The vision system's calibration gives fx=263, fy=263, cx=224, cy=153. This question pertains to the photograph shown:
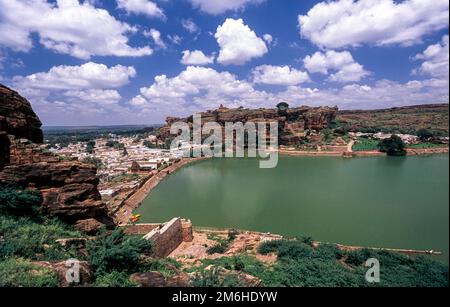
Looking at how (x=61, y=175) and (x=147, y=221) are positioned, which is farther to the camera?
(x=147, y=221)

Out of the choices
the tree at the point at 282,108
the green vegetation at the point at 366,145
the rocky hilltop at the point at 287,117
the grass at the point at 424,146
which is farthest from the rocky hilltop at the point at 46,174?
the tree at the point at 282,108

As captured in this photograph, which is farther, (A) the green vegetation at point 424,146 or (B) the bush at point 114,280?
(A) the green vegetation at point 424,146

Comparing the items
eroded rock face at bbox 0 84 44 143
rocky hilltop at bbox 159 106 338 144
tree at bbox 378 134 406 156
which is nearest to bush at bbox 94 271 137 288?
eroded rock face at bbox 0 84 44 143

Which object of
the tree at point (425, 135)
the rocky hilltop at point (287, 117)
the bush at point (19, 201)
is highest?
the rocky hilltop at point (287, 117)

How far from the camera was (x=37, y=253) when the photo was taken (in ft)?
19.2

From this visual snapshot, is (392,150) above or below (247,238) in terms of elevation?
above

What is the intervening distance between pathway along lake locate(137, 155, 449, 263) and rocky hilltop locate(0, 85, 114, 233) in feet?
21.5

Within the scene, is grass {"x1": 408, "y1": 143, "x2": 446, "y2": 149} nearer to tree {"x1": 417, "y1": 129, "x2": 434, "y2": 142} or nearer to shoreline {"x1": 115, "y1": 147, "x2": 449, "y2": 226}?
shoreline {"x1": 115, "y1": 147, "x2": 449, "y2": 226}

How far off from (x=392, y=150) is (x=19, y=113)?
37.0 m

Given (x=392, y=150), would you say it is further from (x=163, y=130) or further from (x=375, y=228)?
(x=163, y=130)

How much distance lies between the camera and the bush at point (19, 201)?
730cm

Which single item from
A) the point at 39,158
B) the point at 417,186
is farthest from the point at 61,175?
the point at 417,186

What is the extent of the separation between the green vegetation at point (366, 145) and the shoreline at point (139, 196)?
25475 millimetres

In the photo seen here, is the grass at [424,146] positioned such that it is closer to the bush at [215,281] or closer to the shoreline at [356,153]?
the shoreline at [356,153]
